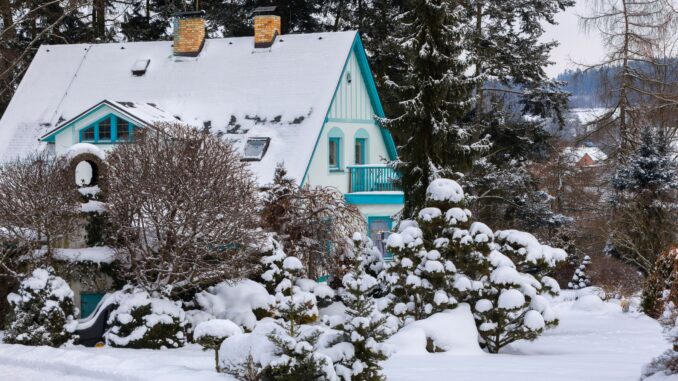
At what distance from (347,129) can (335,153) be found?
82cm

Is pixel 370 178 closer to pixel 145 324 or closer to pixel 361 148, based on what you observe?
pixel 361 148

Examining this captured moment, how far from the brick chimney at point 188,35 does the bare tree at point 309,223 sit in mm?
8751

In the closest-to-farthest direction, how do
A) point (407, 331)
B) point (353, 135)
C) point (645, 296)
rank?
point (407, 331) < point (645, 296) < point (353, 135)

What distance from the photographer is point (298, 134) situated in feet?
90.8

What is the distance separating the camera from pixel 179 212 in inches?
777

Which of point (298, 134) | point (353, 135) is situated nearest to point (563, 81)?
point (353, 135)

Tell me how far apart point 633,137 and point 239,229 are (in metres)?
20.2

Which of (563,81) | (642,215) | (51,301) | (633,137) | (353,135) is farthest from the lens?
(563,81)

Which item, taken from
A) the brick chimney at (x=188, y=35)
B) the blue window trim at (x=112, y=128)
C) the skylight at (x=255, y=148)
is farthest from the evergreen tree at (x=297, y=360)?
the brick chimney at (x=188, y=35)

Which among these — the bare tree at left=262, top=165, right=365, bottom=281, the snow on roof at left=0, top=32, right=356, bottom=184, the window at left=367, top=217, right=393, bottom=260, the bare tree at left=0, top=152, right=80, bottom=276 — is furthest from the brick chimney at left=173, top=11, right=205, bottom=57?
the bare tree at left=0, top=152, right=80, bottom=276

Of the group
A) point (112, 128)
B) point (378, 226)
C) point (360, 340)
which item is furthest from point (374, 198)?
point (360, 340)

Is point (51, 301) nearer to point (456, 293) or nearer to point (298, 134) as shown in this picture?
point (456, 293)

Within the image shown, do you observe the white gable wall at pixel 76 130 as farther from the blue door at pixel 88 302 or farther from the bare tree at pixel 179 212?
the bare tree at pixel 179 212

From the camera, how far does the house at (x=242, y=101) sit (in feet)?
91.8
